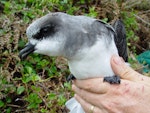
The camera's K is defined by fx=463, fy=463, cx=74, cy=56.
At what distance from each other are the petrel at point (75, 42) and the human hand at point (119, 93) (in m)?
0.04

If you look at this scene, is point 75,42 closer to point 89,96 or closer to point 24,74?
point 89,96

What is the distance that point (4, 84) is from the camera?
126 inches

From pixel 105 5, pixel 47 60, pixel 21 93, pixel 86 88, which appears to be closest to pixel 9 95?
pixel 21 93

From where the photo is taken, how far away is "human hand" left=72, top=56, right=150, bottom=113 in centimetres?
246

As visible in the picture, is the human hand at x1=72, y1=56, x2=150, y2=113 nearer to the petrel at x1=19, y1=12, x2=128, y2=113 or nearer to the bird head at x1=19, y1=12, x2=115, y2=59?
the petrel at x1=19, y1=12, x2=128, y2=113

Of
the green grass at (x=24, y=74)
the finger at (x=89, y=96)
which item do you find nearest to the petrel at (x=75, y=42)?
the finger at (x=89, y=96)

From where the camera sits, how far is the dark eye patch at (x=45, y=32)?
2.29 meters

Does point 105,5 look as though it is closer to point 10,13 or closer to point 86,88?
point 10,13

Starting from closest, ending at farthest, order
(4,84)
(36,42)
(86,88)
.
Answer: (36,42), (86,88), (4,84)

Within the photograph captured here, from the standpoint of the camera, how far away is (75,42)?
2.33 meters

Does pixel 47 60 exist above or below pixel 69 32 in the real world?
below

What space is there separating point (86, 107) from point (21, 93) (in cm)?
81

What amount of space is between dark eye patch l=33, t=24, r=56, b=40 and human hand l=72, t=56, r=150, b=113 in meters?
0.39

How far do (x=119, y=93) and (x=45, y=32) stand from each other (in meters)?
0.55
